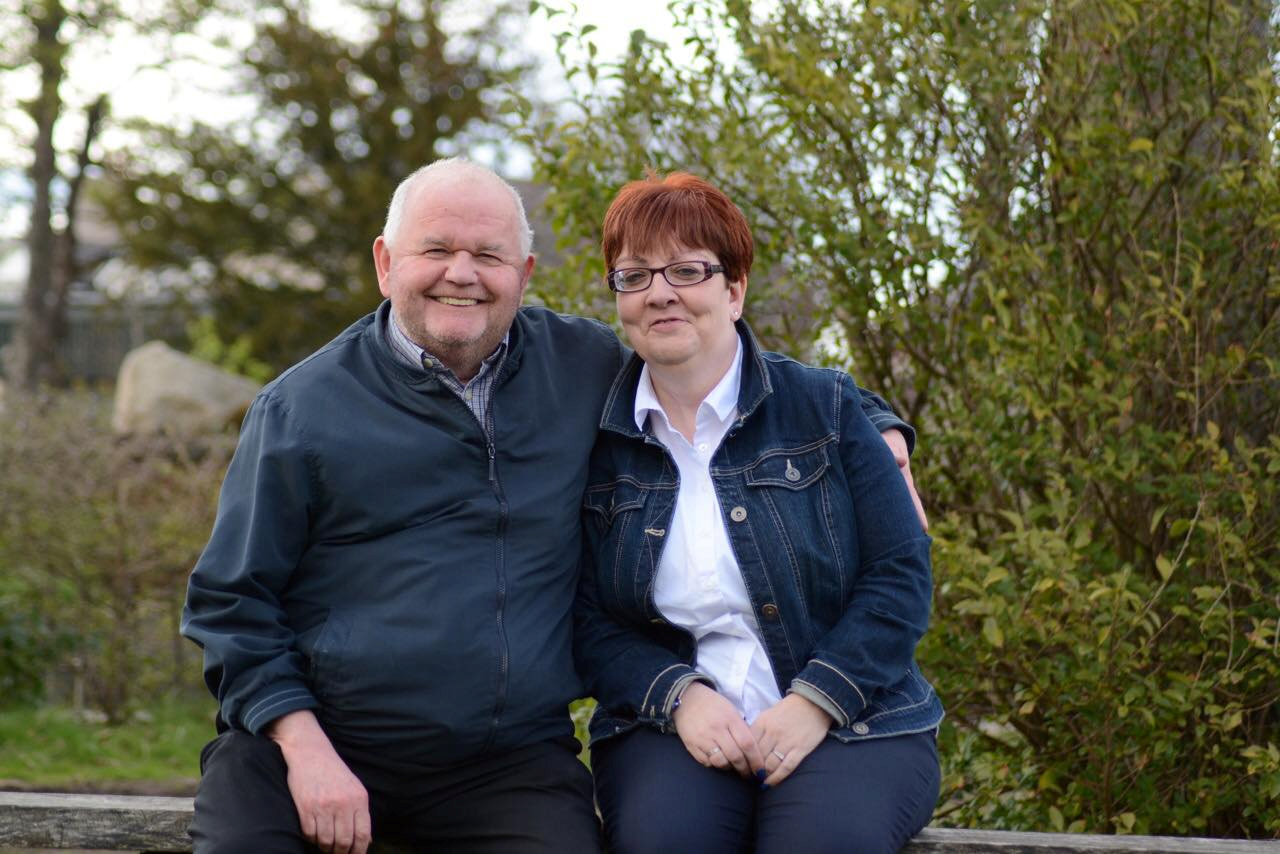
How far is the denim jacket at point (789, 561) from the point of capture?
9.57ft

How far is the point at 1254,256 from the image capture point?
12.8 feet

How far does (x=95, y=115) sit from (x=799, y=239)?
56.4 feet

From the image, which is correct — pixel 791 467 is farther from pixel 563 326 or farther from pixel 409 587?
pixel 409 587

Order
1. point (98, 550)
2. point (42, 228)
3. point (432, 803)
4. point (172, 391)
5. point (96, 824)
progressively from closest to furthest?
1. point (432, 803)
2. point (96, 824)
3. point (98, 550)
4. point (172, 391)
5. point (42, 228)

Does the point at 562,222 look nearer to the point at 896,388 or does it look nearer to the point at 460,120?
the point at 896,388

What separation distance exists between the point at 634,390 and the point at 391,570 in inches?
26.7

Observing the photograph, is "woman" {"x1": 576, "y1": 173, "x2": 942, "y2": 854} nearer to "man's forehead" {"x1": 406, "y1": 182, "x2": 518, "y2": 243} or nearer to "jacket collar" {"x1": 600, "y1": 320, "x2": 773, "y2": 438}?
"jacket collar" {"x1": 600, "y1": 320, "x2": 773, "y2": 438}

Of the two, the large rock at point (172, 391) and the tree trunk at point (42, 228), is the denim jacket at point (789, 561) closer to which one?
the large rock at point (172, 391)

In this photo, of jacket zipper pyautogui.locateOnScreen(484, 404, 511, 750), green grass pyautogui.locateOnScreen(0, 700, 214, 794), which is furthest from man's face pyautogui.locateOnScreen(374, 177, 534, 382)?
green grass pyautogui.locateOnScreen(0, 700, 214, 794)

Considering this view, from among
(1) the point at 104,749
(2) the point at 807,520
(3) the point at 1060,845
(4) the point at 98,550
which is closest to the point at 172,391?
(4) the point at 98,550

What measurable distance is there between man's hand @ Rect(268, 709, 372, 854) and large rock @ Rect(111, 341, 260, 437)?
12183 mm

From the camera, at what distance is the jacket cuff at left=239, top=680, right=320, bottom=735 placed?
278cm

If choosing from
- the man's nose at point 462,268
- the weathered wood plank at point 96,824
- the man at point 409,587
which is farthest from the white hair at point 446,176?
the weathered wood plank at point 96,824

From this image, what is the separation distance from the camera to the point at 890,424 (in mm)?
3238
